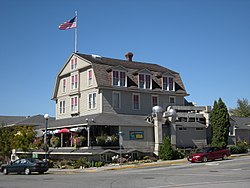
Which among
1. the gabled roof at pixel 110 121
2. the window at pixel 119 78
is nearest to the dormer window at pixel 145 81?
the window at pixel 119 78

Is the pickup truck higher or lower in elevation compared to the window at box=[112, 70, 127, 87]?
lower

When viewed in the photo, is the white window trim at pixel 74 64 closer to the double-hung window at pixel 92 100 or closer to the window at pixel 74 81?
the window at pixel 74 81

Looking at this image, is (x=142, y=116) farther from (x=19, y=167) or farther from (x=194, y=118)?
(x=19, y=167)

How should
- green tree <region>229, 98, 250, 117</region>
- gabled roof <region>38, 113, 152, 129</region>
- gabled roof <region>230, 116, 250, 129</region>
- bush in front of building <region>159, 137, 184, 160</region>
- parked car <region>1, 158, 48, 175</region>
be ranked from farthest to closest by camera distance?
1. green tree <region>229, 98, 250, 117</region>
2. gabled roof <region>230, 116, 250, 129</region>
3. bush in front of building <region>159, 137, 184, 160</region>
4. gabled roof <region>38, 113, 152, 129</region>
5. parked car <region>1, 158, 48, 175</region>

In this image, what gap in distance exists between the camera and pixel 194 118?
4475 cm

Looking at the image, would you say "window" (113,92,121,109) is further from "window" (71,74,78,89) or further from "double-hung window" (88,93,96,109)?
"window" (71,74,78,89)

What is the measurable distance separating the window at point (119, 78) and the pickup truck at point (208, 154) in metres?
12.6

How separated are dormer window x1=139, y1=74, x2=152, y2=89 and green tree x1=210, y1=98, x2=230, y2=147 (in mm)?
8458

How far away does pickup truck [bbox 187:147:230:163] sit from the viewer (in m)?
34.6

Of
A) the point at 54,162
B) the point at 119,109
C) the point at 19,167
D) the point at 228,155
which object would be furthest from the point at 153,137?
the point at 19,167

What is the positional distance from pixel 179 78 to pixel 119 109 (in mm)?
11154

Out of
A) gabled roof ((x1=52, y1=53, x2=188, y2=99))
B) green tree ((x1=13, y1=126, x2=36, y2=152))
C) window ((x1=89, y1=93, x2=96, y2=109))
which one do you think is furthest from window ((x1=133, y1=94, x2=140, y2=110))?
green tree ((x1=13, y1=126, x2=36, y2=152))

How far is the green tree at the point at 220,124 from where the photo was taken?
4256 centimetres

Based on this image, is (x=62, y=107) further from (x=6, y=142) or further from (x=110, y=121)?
(x=110, y=121)
